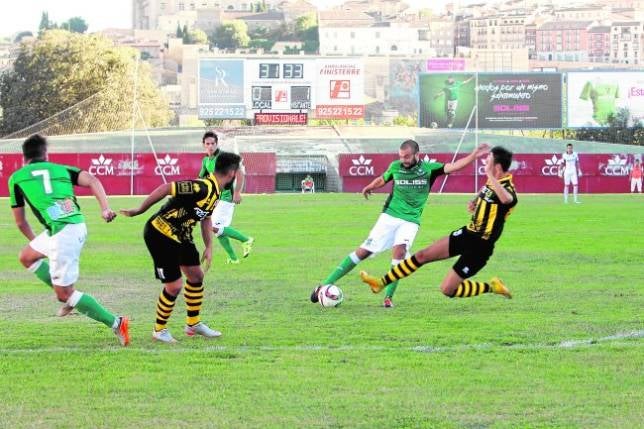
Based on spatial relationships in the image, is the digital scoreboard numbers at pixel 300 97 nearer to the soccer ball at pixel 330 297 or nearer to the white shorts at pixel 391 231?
the white shorts at pixel 391 231

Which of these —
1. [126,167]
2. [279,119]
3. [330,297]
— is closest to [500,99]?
[279,119]

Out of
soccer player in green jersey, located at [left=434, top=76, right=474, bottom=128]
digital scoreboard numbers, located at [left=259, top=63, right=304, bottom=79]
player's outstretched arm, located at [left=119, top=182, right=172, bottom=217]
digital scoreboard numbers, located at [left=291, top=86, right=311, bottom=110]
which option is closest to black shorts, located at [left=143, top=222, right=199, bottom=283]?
player's outstretched arm, located at [left=119, top=182, right=172, bottom=217]

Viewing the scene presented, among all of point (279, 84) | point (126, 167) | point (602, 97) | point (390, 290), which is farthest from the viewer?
point (602, 97)

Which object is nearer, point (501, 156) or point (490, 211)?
point (501, 156)

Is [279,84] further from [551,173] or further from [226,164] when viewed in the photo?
[226,164]

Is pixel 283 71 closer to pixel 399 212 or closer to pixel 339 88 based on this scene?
pixel 339 88

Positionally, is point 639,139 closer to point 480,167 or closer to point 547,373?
point 480,167

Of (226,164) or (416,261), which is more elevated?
(226,164)

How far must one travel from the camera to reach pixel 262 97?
286 feet

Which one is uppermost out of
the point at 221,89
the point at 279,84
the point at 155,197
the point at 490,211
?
the point at 279,84

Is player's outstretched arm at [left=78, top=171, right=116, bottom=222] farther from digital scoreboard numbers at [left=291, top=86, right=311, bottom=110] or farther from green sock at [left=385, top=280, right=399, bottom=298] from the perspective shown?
digital scoreboard numbers at [left=291, top=86, right=311, bottom=110]

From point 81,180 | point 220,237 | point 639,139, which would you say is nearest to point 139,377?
point 81,180

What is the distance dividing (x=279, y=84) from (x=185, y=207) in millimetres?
75256

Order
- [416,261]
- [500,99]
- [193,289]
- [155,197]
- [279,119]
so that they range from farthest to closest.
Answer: [279,119] < [500,99] < [416,261] < [193,289] < [155,197]
